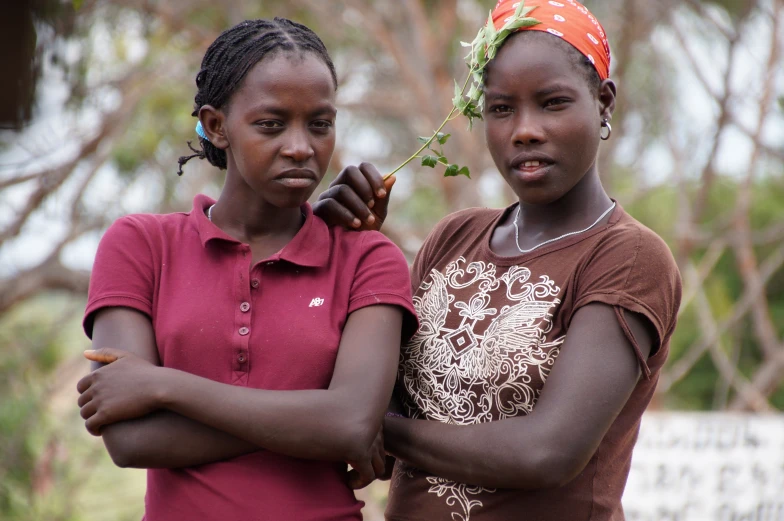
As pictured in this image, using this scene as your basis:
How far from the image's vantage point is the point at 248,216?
241cm

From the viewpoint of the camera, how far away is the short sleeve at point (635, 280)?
215 centimetres

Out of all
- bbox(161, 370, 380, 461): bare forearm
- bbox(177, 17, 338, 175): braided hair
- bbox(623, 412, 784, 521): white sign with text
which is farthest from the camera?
bbox(623, 412, 784, 521): white sign with text

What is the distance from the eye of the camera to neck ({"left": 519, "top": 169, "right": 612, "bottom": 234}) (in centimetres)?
243

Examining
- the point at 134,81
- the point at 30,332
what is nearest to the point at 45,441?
the point at 30,332

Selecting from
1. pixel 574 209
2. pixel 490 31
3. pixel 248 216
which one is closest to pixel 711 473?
pixel 574 209

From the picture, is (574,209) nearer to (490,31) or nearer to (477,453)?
(490,31)

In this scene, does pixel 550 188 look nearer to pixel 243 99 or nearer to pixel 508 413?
pixel 508 413

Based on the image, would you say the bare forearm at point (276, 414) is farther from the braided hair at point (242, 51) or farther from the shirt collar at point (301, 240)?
the braided hair at point (242, 51)

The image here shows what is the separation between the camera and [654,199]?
13.5 meters

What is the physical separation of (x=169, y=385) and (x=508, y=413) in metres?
0.81

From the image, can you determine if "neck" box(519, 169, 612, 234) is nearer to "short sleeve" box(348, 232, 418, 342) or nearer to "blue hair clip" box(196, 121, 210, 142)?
"short sleeve" box(348, 232, 418, 342)

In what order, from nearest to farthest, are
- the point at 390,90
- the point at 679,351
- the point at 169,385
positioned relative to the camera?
the point at 169,385 → the point at 390,90 → the point at 679,351

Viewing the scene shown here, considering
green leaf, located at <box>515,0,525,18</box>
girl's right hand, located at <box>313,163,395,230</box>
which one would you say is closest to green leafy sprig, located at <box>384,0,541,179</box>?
green leaf, located at <box>515,0,525,18</box>

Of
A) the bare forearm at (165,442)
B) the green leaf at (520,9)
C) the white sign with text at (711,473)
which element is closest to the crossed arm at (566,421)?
the bare forearm at (165,442)
